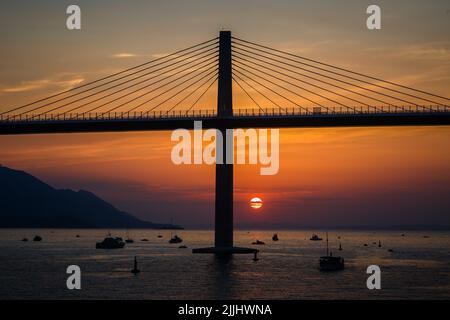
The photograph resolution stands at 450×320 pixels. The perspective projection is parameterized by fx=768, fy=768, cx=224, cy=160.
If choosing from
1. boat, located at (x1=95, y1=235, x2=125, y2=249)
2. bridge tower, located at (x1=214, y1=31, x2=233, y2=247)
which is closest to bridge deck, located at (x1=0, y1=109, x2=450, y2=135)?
bridge tower, located at (x1=214, y1=31, x2=233, y2=247)

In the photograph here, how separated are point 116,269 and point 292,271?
52.7ft

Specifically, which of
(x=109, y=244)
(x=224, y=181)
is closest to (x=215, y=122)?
(x=224, y=181)

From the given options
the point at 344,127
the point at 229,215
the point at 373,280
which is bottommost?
the point at 373,280

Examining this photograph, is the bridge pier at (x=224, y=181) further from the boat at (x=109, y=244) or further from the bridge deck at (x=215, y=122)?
the boat at (x=109, y=244)

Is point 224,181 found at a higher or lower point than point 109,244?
higher

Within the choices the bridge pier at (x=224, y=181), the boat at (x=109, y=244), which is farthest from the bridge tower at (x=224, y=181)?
the boat at (x=109, y=244)

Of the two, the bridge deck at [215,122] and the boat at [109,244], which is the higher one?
the bridge deck at [215,122]

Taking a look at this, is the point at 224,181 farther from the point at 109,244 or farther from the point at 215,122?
the point at 109,244

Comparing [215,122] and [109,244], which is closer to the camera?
[215,122]

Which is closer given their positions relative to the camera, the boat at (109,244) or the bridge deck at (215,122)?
the bridge deck at (215,122)
